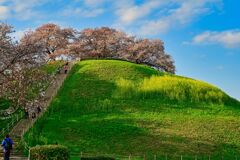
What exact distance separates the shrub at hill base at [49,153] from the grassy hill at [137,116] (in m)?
16.6

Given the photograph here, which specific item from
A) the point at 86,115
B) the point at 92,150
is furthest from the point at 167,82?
the point at 92,150

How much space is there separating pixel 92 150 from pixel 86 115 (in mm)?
14833

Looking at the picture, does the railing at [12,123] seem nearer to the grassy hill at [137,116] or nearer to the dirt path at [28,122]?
the dirt path at [28,122]

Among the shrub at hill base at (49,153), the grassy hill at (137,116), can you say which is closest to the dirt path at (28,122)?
the grassy hill at (137,116)

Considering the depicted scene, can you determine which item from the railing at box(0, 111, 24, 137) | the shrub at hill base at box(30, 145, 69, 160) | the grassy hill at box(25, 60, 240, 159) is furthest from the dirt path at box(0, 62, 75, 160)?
the shrub at hill base at box(30, 145, 69, 160)

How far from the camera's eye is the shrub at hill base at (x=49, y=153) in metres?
31.6

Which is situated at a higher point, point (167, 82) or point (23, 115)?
point (167, 82)

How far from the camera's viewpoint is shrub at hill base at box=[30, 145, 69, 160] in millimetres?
31641

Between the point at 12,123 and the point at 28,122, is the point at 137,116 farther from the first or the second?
the point at 12,123

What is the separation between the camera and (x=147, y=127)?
60.0m

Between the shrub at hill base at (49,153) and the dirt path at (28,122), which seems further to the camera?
the dirt path at (28,122)

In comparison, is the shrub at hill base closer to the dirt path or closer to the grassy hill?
the dirt path

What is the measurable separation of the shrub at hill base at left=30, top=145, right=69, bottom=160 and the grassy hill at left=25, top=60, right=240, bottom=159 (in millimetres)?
16600

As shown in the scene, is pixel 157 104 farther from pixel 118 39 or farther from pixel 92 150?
pixel 118 39
